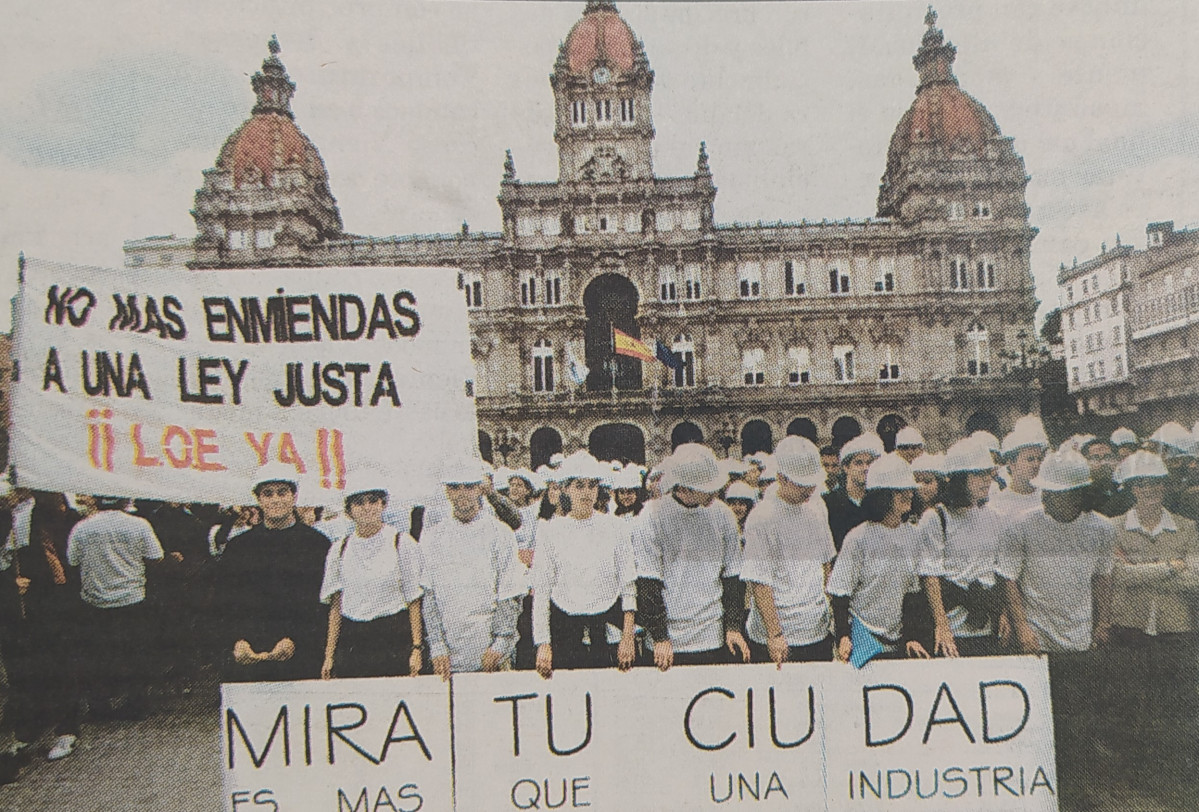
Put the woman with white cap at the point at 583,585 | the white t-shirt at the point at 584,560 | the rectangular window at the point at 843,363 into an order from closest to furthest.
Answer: the woman with white cap at the point at 583,585, the white t-shirt at the point at 584,560, the rectangular window at the point at 843,363

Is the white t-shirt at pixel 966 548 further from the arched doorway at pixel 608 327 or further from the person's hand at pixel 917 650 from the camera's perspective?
the arched doorway at pixel 608 327

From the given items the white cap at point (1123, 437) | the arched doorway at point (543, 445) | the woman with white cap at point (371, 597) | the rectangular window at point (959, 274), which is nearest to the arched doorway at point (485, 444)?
the arched doorway at point (543, 445)

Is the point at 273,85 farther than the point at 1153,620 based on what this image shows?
Yes

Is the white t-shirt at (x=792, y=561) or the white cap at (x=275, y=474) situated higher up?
the white cap at (x=275, y=474)

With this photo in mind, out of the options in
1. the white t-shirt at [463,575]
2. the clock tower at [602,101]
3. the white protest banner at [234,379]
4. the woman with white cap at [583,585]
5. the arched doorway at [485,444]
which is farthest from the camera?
the arched doorway at [485,444]

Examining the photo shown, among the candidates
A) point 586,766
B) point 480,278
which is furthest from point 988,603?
point 480,278

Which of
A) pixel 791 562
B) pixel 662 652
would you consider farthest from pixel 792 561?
pixel 662 652

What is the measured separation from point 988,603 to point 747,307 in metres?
2.24

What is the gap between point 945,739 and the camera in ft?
13.0

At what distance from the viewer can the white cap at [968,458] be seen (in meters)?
4.06

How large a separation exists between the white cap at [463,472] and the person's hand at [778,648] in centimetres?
163

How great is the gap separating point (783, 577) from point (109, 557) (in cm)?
374

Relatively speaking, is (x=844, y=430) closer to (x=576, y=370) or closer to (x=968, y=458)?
(x=968, y=458)

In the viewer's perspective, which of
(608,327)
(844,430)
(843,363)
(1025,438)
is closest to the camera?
(1025,438)
